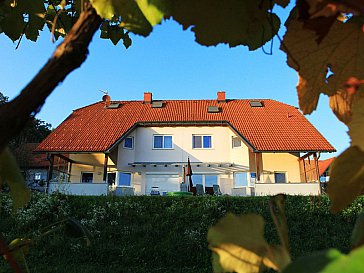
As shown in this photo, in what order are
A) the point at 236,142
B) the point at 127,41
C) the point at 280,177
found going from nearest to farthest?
the point at 127,41 → the point at 280,177 → the point at 236,142

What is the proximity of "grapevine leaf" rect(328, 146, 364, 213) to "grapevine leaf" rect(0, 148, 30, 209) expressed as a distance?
333 millimetres

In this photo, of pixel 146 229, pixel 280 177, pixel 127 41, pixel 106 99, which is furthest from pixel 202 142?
pixel 127 41

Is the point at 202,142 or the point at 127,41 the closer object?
the point at 127,41

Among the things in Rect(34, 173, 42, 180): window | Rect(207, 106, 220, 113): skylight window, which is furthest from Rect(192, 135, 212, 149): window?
Rect(34, 173, 42, 180): window

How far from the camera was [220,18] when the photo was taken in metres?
0.38

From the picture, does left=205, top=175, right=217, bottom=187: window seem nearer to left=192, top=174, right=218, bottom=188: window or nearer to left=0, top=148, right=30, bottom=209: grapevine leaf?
left=192, top=174, right=218, bottom=188: window

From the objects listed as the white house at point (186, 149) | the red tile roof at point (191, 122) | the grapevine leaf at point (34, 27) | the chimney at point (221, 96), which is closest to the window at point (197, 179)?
the white house at point (186, 149)

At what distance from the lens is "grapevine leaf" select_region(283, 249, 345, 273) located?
18 centimetres

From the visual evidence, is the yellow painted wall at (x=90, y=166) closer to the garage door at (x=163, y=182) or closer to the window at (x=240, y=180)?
the garage door at (x=163, y=182)

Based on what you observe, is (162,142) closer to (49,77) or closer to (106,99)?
(106,99)

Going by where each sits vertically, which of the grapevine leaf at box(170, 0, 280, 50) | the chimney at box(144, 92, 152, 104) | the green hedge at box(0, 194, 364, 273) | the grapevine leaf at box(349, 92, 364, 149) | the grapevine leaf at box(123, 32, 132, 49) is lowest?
the green hedge at box(0, 194, 364, 273)

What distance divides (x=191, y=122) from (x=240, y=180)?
149 inches

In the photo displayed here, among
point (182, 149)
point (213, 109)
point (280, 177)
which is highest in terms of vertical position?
point (213, 109)

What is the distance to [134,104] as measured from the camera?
773 inches
